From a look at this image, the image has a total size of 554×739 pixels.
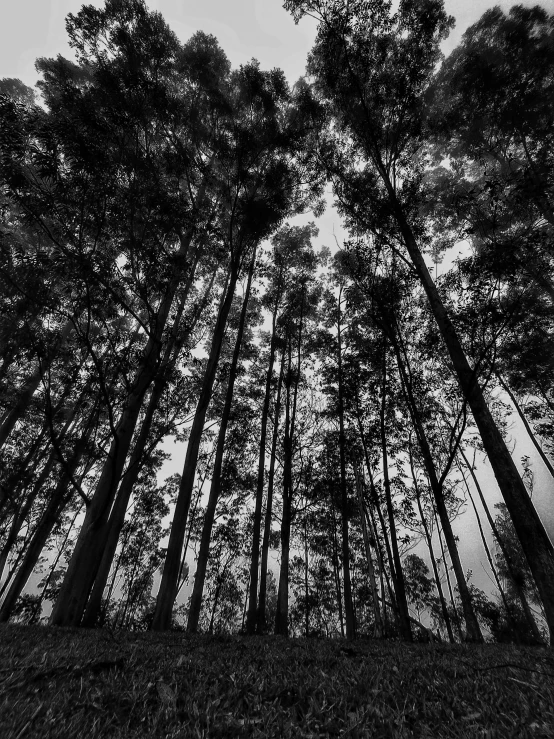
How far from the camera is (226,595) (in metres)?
24.5

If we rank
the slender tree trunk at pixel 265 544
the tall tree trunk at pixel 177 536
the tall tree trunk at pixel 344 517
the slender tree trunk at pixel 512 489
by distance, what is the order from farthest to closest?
the slender tree trunk at pixel 265 544 → the tall tree trunk at pixel 344 517 → the tall tree trunk at pixel 177 536 → the slender tree trunk at pixel 512 489

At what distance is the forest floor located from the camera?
4.57 feet

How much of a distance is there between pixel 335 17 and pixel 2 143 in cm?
1191

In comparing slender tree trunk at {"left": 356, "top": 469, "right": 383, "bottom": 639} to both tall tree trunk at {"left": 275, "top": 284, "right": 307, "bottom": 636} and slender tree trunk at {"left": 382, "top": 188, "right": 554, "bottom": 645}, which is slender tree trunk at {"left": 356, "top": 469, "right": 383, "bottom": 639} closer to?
tall tree trunk at {"left": 275, "top": 284, "right": 307, "bottom": 636}

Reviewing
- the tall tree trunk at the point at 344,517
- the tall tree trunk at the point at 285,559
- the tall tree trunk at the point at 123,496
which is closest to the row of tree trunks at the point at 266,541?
the tall tree trunk at the point at 285,559

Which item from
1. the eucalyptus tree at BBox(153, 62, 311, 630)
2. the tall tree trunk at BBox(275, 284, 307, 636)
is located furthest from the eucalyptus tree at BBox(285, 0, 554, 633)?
the tall tree trunk at BBox(275, 284, 307, 636)

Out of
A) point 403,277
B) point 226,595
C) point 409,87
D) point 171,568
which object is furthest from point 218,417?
point 226,595

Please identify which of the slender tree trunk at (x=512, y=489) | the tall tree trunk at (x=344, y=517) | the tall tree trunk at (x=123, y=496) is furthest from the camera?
the tall tree trunk at (x=344, y=517)

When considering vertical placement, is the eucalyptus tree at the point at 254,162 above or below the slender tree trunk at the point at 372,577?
above

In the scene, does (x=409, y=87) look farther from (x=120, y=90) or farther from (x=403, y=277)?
(x=120, y=90)

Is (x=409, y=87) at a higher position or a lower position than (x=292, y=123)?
lower

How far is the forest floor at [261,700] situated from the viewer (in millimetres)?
1393

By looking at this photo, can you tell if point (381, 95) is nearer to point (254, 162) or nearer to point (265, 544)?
point (254, 162)

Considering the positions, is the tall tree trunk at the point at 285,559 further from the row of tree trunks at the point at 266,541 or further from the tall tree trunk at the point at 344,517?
the tall tree trunk at the point at 344,517
